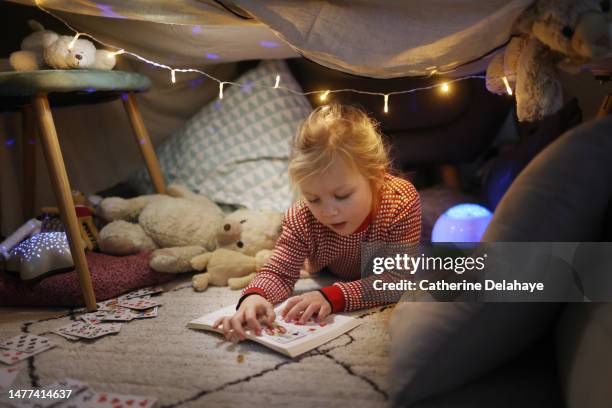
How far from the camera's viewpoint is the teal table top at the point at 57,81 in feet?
4.02

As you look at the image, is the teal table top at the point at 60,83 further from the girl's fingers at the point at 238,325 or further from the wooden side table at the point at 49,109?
the girl's fingers at the point at 238,325

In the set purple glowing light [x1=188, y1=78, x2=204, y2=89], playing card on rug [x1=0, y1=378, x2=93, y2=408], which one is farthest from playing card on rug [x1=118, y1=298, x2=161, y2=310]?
purple glowing light [x1=188, y1=78, x2=204, y2=89]

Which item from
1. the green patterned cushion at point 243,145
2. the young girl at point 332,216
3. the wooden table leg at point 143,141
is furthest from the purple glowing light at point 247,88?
the young girl at point 332,216

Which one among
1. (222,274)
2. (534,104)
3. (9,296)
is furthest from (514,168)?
(9,296)

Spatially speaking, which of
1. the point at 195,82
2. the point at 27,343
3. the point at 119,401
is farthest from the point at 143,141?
the point at 119,401

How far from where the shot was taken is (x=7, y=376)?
947mm

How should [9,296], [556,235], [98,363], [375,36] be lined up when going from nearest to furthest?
[556,235], [98,363], [375,36], [9,296]

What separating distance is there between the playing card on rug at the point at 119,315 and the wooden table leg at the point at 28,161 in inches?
29.0

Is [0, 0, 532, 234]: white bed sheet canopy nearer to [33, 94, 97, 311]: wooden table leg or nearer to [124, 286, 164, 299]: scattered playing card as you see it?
[33, 94, 97, 311]: wooden table leg

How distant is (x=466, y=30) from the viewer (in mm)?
1064

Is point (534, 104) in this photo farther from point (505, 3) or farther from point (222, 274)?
point (222, 274)

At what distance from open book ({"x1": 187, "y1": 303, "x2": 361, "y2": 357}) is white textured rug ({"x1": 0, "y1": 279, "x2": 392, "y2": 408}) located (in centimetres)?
2

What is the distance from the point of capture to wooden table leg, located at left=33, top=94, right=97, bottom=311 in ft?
4.11

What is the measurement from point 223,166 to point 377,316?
0.89 meters
